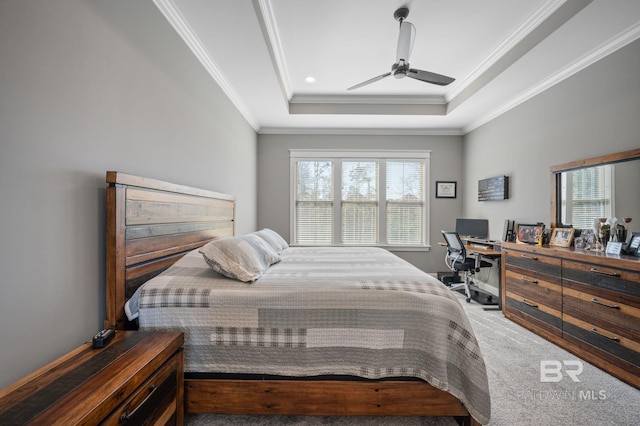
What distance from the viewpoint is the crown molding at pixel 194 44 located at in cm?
188

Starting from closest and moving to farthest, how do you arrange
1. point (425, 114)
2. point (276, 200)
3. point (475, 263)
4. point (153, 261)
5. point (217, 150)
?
point (153, 261) → point (217, 150) → point (475, 263) → point (425, 114) → point (276, 200)

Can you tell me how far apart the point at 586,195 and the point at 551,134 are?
0.82m

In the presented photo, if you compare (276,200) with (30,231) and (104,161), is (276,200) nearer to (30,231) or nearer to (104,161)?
(104,161)

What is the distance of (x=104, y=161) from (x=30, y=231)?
1.62 ft

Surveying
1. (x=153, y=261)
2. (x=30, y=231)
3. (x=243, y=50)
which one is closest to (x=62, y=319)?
(x=30, y=231)

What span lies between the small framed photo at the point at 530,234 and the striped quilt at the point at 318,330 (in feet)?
7.31

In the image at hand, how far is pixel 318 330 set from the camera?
56.7 inches

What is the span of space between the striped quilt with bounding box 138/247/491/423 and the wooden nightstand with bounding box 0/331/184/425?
0.15 meters

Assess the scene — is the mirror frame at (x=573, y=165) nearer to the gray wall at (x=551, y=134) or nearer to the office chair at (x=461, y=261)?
the gray wall at (x=551, y=134)

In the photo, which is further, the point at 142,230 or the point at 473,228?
the point at 473,228

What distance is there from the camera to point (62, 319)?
46.4 inches

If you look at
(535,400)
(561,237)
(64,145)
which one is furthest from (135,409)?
(561,237)

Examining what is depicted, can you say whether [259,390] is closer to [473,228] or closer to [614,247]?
[614,247]

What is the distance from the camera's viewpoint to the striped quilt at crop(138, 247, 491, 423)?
4.58ft
